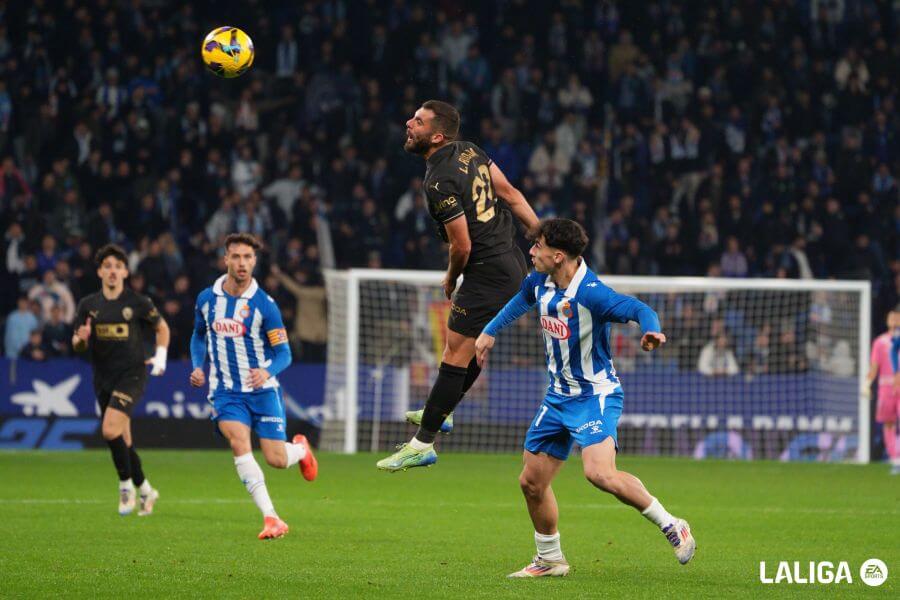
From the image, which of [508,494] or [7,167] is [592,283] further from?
[7,167]

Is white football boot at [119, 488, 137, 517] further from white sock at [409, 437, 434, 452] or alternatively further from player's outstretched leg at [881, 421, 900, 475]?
player's outstretched leg at [881, 421, 900, 475]

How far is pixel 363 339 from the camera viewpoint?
20.1 metres

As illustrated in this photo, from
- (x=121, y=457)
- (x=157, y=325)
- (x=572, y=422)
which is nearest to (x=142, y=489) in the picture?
(x=121, y=457)

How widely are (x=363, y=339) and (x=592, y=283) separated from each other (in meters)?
Result: 12.4

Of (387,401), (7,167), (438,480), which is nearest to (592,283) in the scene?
(438,480)

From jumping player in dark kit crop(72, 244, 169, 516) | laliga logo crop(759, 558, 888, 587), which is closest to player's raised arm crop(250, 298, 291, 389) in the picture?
jumping player in dark kit crop(72, 244, 169, 516)

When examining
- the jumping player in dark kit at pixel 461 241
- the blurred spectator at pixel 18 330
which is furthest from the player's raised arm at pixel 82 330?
the blurred spectator at pixel 18 330

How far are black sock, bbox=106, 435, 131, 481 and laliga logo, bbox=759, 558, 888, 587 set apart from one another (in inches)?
211

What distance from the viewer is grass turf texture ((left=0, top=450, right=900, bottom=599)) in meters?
7.61

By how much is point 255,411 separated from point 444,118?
3218 mm

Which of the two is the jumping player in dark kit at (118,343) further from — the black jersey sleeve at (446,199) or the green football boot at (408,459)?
the black jersey sleeve at (446,199)

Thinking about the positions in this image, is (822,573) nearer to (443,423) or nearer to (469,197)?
(443,423)

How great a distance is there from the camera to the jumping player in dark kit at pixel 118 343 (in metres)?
11.7

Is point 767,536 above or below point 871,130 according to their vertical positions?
below
